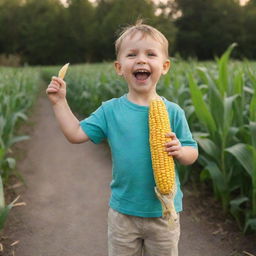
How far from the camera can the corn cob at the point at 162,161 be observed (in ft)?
4.95

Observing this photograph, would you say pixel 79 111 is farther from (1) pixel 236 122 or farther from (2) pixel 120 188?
(2) pixel 120 188

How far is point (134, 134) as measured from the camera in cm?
165

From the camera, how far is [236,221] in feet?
10.1

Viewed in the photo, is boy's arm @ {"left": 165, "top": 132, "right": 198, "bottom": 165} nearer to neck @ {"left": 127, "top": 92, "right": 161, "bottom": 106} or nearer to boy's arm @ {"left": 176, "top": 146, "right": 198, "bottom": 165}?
Result: boy's arm @ {"left": 176, "top": 146, "right": 198, "bottom": 165}

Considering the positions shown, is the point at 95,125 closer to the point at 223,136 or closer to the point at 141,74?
the point at 141,74

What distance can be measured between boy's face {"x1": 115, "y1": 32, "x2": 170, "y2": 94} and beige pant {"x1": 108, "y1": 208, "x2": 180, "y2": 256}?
56cm

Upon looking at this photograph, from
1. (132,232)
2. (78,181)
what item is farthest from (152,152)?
(78,181)

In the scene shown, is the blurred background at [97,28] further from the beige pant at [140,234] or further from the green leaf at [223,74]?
the beige pant at [140,234]

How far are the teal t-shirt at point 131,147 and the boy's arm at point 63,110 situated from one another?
37 millimetres

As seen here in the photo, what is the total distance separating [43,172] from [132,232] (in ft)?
10.8

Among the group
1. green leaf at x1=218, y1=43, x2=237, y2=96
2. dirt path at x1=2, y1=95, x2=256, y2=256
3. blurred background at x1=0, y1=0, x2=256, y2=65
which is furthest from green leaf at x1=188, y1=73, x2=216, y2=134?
blurred background at x1=0, y1=0, x2=256, y2=65

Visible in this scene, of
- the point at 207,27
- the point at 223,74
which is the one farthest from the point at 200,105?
the point at 207,27

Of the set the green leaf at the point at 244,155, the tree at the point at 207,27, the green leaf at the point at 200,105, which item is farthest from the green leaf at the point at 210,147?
the tree at the point at 207,27

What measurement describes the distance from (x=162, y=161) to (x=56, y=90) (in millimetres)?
528
